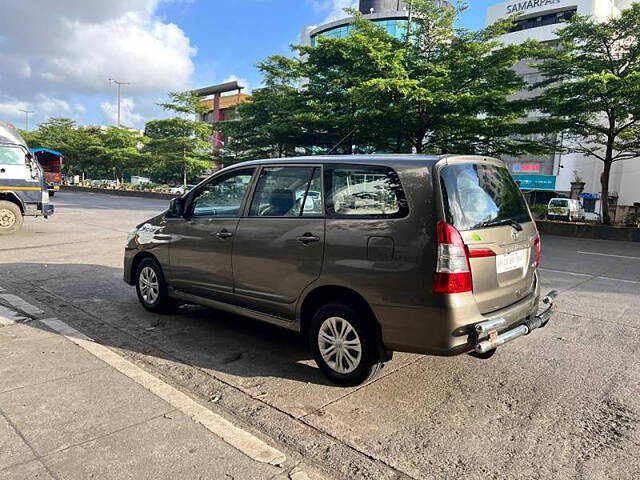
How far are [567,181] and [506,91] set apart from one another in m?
30.8

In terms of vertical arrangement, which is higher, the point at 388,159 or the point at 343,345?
the point at 388,159

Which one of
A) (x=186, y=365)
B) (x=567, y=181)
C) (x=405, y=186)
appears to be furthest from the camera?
(x=567, y=181)

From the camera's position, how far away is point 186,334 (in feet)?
16.0

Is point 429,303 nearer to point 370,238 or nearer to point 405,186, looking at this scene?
point 370,238

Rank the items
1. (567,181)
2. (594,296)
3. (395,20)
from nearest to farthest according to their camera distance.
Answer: (594,296)
(567,181)
(395,20)

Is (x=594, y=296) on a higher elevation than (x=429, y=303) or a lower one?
lower

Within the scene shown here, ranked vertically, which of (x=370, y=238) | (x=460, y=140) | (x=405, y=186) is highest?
(x=460, y=140)

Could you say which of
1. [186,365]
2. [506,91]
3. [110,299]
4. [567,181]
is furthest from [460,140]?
[567,181]

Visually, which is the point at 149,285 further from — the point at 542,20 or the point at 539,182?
the point at 542,20

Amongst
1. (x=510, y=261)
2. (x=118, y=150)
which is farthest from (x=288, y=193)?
(x=118, y=150)

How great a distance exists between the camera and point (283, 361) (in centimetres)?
420

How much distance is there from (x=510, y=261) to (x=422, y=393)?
1194mm

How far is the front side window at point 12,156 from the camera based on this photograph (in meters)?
11.9

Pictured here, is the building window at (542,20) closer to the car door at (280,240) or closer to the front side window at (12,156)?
the front side window at (12,156)
